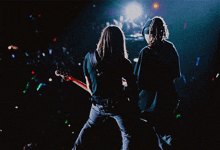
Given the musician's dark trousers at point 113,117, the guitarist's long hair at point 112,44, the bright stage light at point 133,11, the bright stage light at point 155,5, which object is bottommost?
the musician's dark trousers at point 113,117

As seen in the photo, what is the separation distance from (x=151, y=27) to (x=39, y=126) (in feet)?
8.84

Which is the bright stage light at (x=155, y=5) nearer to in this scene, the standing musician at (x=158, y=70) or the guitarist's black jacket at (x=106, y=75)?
the standing musician at (x=158, y=70)

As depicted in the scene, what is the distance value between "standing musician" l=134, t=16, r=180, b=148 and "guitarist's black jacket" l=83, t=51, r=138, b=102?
0.72 metres

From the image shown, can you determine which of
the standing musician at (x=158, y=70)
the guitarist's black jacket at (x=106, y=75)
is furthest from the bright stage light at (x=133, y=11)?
the guitarist's black jacket at (x=106, y=75)

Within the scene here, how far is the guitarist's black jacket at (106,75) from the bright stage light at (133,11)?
163 cm

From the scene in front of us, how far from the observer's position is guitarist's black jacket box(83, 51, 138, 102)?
148 cm

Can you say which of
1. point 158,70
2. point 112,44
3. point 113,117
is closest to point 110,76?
point 112,44

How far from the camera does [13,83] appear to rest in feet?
7.50

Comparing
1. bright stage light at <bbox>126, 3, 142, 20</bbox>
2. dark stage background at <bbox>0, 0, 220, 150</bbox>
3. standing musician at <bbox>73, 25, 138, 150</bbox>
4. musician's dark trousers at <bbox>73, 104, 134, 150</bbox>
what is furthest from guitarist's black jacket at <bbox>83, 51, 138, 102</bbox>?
bright stage light at <bbox>126, 3, 142, 20</bbox>

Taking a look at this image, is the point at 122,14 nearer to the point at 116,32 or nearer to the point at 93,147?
the point at 116,32

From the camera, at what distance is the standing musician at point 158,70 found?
2119mm

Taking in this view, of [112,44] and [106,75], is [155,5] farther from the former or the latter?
[106,75]

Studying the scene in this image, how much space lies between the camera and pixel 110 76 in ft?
4.91

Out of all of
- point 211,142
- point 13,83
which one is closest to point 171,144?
point 211,142
